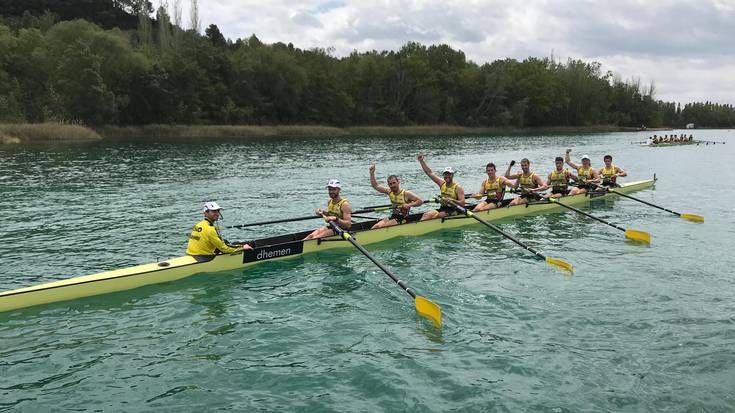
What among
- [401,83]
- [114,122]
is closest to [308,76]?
[401,83]

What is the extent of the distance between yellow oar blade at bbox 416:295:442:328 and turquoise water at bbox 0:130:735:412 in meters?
0.23

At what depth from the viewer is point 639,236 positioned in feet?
54.2

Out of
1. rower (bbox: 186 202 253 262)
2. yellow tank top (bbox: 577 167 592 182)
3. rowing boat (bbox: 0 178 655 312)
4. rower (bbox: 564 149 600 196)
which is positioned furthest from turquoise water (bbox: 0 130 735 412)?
yellow tank top (bbox: 577 167 592 182)

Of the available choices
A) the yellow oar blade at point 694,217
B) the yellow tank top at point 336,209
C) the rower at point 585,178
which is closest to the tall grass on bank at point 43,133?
the yellow tank top at point 336,209

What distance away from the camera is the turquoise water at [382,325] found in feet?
25.2

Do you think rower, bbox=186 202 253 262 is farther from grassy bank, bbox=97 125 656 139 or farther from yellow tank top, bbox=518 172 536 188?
grassy bank, bbox=97 125 656 139

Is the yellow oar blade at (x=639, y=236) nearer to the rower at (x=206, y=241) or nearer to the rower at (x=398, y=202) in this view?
the rower at (x=398, y=202)

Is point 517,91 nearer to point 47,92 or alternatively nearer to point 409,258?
point 47,92

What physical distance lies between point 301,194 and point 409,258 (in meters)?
11.7

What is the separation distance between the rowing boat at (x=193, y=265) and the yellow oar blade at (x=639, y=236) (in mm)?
4909

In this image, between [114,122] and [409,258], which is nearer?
[409,258]

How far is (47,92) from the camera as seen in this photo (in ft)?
215

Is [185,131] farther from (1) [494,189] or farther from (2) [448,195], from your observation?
(2) [448,195]

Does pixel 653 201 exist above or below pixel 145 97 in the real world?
below
